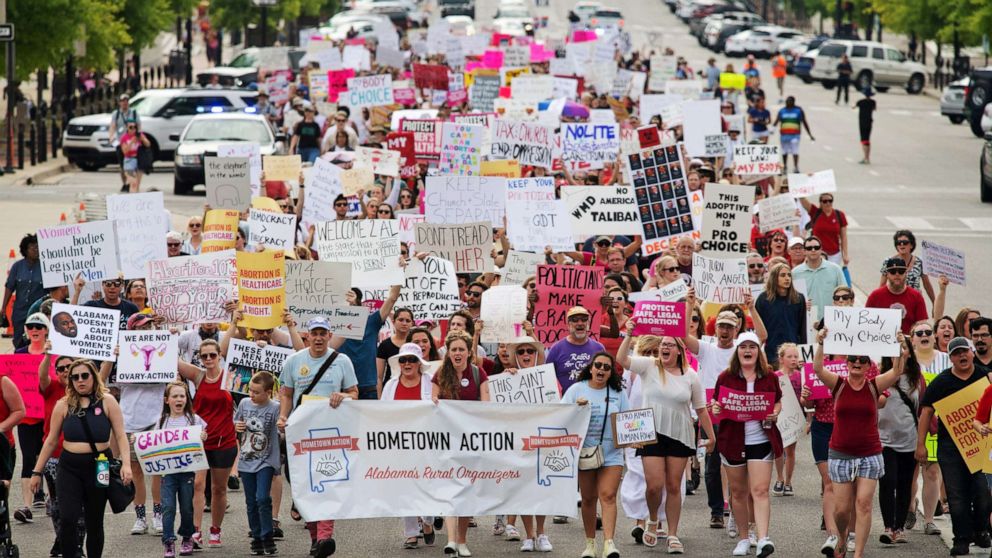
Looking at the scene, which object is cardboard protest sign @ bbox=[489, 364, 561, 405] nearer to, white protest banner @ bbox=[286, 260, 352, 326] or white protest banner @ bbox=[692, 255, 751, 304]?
white protest banner @ bbox=[286, 260, 352, 326]

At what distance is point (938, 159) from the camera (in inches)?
1603

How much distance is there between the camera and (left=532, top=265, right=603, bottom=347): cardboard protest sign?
1414 cm

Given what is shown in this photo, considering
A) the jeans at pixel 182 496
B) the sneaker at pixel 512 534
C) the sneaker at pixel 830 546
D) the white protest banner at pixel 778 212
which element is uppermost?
the white protest banner at pixel 778 212

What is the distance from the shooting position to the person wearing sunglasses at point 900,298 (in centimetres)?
1506

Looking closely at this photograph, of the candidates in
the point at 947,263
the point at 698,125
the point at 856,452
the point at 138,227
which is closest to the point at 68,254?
the point at 138,227

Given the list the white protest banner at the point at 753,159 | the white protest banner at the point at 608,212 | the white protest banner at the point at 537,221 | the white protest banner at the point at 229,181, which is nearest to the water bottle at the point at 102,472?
the white protest banner at the point at 537,221

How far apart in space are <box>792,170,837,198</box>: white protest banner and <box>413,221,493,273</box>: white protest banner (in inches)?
218

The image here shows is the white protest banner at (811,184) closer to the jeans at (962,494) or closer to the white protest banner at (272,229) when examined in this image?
the white protest banner at (272,229)

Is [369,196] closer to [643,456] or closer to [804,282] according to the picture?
[804,282]

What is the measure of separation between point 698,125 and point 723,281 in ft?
36.4

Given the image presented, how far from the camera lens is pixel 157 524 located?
12.4 m

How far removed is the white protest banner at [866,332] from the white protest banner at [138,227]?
7.00 metres

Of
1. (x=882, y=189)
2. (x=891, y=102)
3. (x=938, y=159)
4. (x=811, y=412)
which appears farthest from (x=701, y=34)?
(x=811, y=412)

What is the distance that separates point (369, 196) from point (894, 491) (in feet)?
32.2
